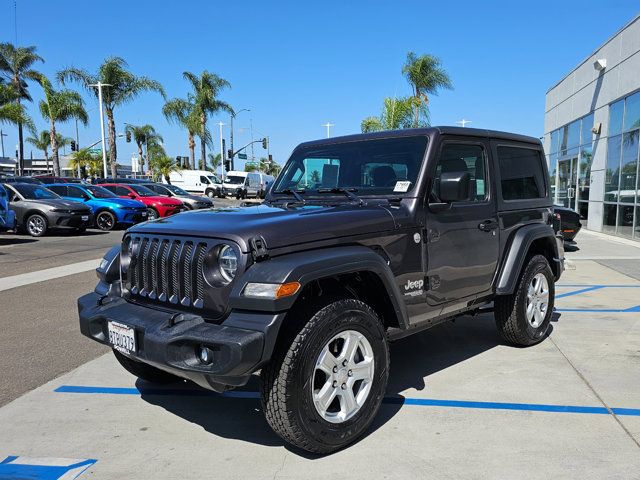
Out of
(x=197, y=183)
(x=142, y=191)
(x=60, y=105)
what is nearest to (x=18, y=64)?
(x=60, y=105)

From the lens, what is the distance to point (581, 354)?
4.91 m

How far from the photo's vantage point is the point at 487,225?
4.36 m

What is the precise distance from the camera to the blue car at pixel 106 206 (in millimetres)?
18391

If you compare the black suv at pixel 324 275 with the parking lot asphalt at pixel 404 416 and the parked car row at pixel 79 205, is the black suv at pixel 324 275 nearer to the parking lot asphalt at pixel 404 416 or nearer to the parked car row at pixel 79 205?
the parking lot asphalt at pixel 404 416

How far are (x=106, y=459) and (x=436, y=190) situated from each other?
8.99 ft

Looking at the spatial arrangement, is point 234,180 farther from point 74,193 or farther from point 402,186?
point 402,186

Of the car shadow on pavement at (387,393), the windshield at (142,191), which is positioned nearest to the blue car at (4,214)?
the windshield at (142,191)

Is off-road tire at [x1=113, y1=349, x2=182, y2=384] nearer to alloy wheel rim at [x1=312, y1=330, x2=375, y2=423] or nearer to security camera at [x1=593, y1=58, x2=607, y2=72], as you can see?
alloy wheel rim at [x1=312, y1=330, x2=375, y2=423]

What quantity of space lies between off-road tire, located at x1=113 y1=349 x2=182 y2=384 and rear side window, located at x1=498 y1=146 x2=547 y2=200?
3.15 m

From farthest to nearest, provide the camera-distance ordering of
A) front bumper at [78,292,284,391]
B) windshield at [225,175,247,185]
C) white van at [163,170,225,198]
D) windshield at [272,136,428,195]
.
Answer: windshield at [225,175,247,185] → white van at [163,170,225,198] → windshield at [272,136,428,195] → front bumper at [78,292,284,391]

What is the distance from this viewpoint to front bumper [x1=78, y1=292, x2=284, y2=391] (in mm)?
2684

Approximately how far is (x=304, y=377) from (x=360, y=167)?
192 centimetres

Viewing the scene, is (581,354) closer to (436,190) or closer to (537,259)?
(537,259)

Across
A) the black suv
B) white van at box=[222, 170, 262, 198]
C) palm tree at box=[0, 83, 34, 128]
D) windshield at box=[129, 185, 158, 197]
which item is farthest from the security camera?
palm tree at box=[0, 83, 34, 128]
